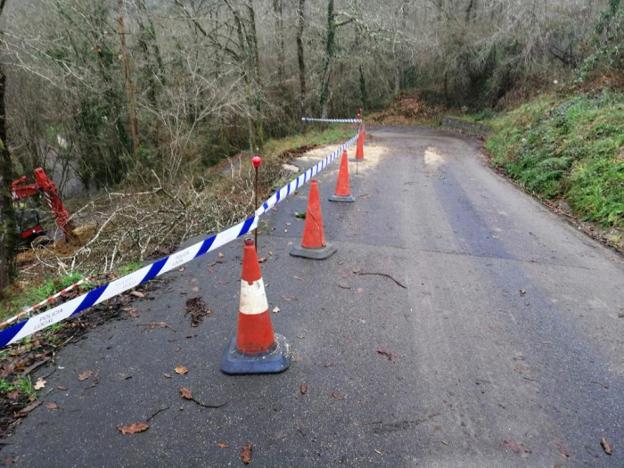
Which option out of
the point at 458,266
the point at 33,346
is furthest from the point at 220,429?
the point at 458,266

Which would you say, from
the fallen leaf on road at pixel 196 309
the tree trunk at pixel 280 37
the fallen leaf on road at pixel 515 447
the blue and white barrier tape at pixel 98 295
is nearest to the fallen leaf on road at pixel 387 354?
the fallen leaf on road at pixel 515 447

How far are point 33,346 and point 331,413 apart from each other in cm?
270

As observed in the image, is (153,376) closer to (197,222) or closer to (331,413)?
(331,413)

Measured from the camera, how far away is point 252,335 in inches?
138

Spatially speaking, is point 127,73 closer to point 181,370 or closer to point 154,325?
point 154,325

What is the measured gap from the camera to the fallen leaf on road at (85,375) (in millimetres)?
3364

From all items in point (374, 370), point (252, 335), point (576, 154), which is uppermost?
point (576, 154)

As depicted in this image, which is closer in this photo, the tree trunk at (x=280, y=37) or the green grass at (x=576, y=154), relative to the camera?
the green grass at (x=576, y=154)

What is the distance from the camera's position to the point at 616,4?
15.6 meters

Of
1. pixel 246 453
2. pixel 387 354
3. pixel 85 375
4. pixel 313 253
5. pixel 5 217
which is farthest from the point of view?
pixel 5 217

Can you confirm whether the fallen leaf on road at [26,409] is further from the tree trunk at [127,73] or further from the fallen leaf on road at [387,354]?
the tree trunk at [127,73]

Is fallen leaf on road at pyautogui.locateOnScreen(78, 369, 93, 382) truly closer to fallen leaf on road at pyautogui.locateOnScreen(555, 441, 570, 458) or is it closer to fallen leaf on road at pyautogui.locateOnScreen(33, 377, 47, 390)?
fallen leaf on road at pyautogui.locateOnScreen(33, 377, 47, 390)

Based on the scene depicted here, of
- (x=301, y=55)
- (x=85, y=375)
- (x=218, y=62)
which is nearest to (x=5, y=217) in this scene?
(x=85, y=375)

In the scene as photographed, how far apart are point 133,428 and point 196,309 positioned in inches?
65.1
